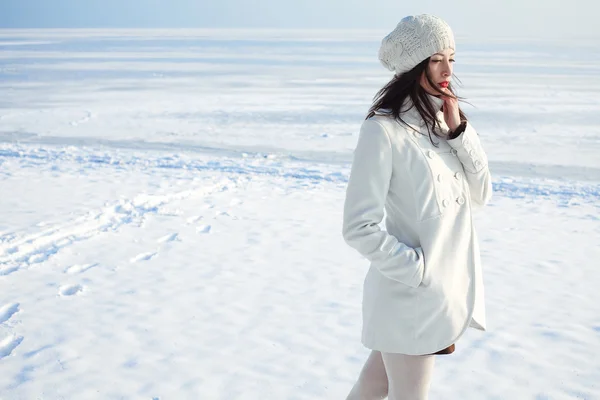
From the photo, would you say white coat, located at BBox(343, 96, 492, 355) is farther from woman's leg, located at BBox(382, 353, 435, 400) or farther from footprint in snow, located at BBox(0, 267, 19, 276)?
footprint in snow, located at BBox(0, 267, 19, 276)

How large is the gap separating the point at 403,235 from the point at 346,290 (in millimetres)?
2701

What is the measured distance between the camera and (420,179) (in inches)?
74.9

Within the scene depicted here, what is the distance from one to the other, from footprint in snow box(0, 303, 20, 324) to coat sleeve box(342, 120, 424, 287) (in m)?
2.93

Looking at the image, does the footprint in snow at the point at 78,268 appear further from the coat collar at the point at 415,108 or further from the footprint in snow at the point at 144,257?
the coat collar at the point at 415,108

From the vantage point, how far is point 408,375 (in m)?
1.94

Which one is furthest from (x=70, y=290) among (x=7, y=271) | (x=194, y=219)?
(x=194, y=219)

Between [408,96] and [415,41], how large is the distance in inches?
6.0

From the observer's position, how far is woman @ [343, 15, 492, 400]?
6.11ft

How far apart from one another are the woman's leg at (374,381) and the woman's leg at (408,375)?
0.54 ft

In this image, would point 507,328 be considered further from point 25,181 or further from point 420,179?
point 25,181

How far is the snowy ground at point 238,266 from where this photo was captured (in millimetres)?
3408

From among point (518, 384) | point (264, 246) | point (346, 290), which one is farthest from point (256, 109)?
point (518, 384)

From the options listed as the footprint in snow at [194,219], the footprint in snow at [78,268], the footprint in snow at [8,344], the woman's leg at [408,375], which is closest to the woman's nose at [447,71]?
Answer: the woman's leg at [408,375]

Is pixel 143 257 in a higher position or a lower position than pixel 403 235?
lower
